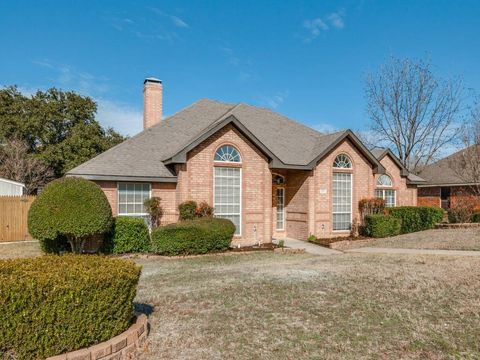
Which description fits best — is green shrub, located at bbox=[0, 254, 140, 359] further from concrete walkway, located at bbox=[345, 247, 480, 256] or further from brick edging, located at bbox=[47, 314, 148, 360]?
concrete walkway, located at bbox=[345, 247, 480, 256]

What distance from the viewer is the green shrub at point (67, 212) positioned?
449 inches

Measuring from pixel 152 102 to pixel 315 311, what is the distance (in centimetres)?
1606

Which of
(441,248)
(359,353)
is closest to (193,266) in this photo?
(359,353)

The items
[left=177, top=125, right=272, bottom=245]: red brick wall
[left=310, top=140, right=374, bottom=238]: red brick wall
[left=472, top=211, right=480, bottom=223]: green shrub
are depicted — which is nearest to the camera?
[left=177, top=125, right=272, bottom=245]: red brick wall

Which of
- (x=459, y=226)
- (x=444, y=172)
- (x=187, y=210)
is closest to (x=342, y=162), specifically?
(x=459, y=226)

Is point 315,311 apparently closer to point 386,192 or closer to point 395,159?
point 386,192

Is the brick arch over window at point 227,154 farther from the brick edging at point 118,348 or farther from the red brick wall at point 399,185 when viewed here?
the brick edging at point 118,348

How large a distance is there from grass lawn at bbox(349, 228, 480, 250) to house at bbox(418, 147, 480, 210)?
33.8 ft

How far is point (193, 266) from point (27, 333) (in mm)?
7409

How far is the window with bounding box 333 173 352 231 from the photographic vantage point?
18031mm

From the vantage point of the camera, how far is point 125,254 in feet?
43.1

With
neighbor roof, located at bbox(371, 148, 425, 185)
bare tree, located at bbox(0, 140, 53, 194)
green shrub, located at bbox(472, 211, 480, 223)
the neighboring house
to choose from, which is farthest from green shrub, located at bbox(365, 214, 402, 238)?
bare tree, located at bbox(0, 140, 53, 194)

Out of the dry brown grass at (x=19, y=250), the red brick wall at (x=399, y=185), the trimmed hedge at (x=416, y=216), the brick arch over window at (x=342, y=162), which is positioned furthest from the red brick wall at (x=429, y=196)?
the dry brown grass at (x=19, y=250)

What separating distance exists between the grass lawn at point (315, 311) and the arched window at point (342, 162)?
775cm
